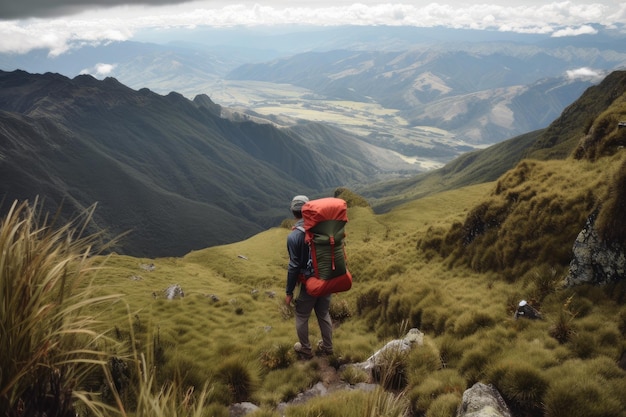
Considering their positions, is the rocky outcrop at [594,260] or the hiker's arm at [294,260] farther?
the hiker's arm at [294,260]

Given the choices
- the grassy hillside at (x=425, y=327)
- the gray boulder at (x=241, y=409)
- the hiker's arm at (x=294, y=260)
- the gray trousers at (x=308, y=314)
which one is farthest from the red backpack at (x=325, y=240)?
the gray boulder at (x=241, y=409)

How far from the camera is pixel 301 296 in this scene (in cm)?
1082

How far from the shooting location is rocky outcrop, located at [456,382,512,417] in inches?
253

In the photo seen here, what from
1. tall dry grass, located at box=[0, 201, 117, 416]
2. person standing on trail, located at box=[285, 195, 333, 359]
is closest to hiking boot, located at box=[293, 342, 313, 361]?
person standing on trail, located at box=[285, 195, 333, 359]

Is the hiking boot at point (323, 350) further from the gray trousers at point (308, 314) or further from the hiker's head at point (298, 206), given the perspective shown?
the hiker's head at point (298, 206)

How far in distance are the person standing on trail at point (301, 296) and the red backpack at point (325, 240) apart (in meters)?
0.41

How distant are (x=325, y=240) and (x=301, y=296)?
2.21 m

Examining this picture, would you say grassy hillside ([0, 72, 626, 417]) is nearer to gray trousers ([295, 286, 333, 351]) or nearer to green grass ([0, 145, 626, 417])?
green grass ([0, 145, 626, 417])

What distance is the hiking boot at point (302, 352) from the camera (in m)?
11.4

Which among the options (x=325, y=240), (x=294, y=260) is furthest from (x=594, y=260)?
(x=294, y=260)

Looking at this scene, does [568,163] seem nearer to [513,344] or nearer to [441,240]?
[441,240]

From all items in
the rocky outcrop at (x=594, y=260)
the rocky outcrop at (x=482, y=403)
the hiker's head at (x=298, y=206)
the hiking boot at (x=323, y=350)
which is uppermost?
the hiker's head at (x=298, y=206)

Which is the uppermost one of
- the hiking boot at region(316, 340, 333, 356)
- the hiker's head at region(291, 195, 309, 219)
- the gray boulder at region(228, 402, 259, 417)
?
the hiker's head at region(291, 195, 309, 219)

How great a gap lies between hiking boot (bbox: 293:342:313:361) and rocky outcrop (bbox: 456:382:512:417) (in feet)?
17.2
